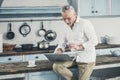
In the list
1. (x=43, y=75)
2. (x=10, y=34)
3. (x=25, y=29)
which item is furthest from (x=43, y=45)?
(x=43, y=75)

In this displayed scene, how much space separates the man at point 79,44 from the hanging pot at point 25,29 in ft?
6.79

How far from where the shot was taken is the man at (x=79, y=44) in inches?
109

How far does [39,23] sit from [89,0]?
109 cm

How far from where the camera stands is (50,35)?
5031 mm

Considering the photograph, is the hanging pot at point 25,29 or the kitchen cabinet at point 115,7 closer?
the hanging pot at point 25,29

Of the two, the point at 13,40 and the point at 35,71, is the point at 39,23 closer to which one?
the point at 13,40

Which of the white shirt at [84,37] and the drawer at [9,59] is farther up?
the white shirt at [84,37]

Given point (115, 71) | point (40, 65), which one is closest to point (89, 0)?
point (115, 71)

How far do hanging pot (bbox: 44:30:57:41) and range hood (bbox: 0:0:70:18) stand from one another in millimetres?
383

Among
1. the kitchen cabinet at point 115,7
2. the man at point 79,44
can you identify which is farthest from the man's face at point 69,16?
the kitchen cabinet at point 115,7

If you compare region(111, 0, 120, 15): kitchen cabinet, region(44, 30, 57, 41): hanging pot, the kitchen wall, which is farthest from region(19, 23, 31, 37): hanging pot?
region(111, 0, 120, 15): kitchen cabinet

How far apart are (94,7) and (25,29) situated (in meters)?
1.43

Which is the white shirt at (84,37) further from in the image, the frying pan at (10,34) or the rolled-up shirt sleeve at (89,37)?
the frying pan at (10,34)

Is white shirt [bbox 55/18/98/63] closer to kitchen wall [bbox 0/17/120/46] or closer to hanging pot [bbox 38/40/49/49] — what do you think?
hanging pot [bbox 38/40/49/49]
